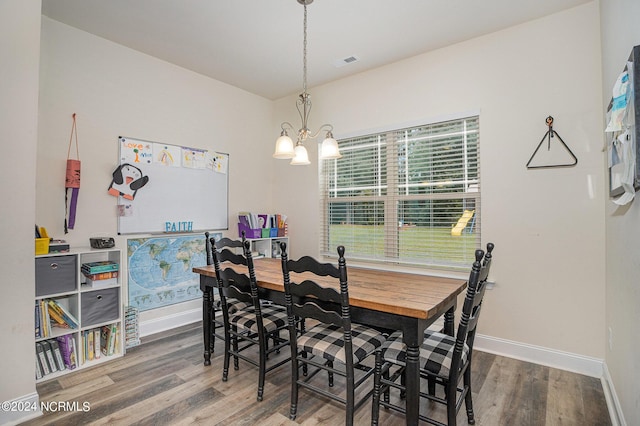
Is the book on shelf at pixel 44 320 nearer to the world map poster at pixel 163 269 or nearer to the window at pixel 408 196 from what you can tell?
the world map poster at pixel 163 269

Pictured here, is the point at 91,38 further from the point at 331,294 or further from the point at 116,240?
the point at 331,294

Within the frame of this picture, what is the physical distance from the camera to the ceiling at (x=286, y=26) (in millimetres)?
2568

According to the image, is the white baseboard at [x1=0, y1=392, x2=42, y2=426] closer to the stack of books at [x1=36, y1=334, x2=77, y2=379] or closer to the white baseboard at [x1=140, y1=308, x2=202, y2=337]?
the stack of books at [x1=36, y1=334, x2=77, y2=379]

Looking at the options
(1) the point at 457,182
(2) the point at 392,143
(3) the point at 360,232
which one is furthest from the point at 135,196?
(1) the point at 457,182

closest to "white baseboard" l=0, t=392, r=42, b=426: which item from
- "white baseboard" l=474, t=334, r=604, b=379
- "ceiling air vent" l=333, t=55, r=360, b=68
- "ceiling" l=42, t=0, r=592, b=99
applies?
"ceiling" l=42, t=0, r=592, b=99

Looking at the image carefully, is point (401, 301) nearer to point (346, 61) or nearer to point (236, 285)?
point (236, 285)

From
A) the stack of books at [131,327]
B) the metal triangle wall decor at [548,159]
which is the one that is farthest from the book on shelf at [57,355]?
the metal triangle wall decor at [548,159]

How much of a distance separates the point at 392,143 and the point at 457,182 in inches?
33.1

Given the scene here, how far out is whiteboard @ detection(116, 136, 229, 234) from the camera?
3240 mm

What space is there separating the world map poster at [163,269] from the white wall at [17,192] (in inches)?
50.2

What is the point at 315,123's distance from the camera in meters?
4.27

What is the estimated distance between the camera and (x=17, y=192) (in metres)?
1.94

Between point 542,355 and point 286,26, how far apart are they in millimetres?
3612

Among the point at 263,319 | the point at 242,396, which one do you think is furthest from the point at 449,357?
the point at 242,396
